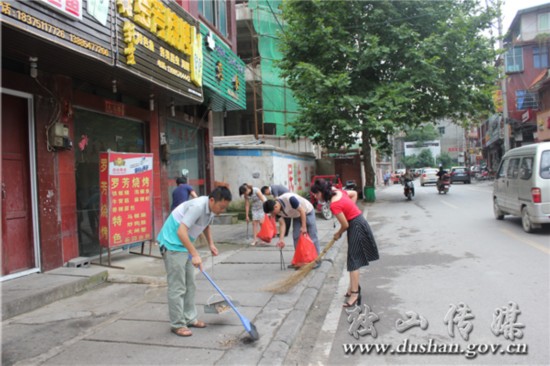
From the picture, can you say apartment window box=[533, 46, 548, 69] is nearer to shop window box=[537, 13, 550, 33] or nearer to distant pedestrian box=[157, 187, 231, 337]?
shop window box=[537, 13, 550, 33]

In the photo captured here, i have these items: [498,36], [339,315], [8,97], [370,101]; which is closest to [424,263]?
[339,315]

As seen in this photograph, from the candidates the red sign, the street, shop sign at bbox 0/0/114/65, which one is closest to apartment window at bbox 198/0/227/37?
the red sign

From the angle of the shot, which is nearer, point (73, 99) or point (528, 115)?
point (73, 99)

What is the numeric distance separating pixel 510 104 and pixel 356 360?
34994 mm

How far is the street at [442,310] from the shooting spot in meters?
3.54

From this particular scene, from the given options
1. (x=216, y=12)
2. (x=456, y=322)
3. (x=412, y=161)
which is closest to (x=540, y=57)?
(x=216, y=12)

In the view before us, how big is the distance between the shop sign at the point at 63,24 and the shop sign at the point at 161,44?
0.41 meters

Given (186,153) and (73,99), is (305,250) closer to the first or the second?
(73,99)

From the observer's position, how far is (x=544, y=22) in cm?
3008

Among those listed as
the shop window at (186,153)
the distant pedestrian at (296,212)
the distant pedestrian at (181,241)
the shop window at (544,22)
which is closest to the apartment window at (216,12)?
the shop window at (186,153)

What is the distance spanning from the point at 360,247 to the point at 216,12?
996cm

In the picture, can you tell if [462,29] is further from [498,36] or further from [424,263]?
[424,263]

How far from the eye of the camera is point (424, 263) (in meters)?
6.86

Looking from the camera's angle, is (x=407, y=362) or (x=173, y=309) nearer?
(x=407, y=362)
